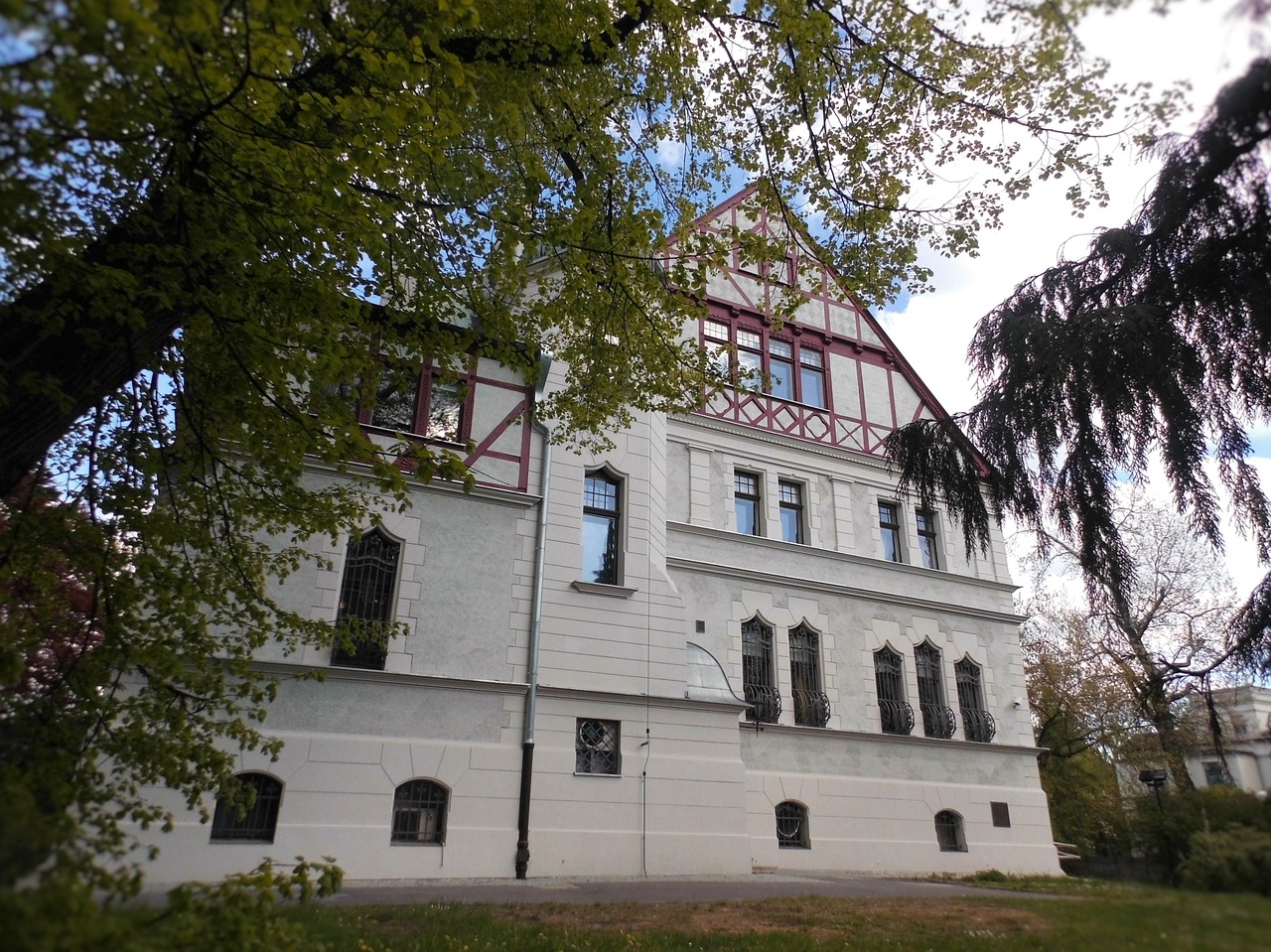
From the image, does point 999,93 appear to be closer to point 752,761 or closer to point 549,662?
point 549,662

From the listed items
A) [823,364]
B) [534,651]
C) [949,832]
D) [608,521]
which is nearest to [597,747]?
[534,651]

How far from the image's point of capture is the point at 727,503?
50.3 ft

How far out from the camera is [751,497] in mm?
15852

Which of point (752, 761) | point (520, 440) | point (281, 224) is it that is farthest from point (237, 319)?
point (752, 761)

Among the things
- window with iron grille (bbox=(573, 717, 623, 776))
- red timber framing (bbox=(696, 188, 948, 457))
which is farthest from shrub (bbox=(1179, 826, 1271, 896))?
red timber framing (bbox=(696, 188, 948, 457))

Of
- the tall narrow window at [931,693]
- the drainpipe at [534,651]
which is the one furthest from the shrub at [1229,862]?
the tall narrow window at [931,693]

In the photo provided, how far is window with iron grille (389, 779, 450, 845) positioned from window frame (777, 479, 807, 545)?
28.2 ft

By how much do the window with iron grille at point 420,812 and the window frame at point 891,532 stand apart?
1065 cm

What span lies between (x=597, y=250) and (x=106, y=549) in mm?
4415

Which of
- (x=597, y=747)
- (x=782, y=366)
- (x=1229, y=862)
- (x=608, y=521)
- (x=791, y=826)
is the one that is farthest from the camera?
(x=782, y=366)

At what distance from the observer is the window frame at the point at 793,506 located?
52.2ft

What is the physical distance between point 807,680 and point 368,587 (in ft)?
27.8

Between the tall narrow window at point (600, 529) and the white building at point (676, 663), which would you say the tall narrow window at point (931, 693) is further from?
the tall narrow window at point (600, 529)

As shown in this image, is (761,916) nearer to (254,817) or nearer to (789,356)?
(254,817)
